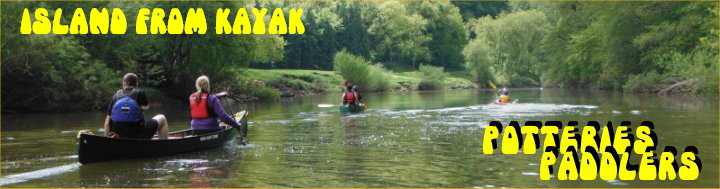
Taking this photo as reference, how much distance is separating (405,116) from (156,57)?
18.7m

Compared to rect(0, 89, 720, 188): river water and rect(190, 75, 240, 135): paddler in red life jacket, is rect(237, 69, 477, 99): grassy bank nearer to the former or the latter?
rect(0, 89, 720, 188): river water

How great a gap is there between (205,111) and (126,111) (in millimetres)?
2687

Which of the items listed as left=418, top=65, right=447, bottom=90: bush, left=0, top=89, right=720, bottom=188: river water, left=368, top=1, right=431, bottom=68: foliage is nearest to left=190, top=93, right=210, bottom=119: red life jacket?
left=0, top=89, right=720, bottom=188: river water

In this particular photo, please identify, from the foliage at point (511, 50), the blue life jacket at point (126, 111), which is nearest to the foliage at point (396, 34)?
the foliage at point (511, 50)

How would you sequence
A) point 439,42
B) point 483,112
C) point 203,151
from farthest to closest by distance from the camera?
point 439,42 < point 483,112 < point 203,151

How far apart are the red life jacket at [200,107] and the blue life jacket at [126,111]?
2.10 meters

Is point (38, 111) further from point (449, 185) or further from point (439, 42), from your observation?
point (439, 42)

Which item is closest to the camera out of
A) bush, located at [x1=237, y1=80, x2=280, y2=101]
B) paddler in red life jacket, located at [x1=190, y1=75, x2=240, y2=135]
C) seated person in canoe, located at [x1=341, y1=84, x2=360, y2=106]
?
paddler in red life jacket, located at [x1=190, y1=75, x2=240, y2=135]

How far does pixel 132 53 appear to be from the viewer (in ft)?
131

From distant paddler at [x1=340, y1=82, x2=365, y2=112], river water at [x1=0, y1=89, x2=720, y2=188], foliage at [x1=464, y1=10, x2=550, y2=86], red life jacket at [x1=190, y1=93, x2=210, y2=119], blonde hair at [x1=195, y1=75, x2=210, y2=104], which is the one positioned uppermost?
foliage at [x1=464, y1=10, x2=550, y2=86]

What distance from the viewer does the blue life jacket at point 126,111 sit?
14.3m

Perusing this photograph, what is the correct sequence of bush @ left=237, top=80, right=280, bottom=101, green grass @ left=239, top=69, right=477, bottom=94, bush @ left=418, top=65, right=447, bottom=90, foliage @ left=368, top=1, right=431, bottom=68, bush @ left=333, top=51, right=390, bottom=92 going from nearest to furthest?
bush @ left=237, top=80, right=280, bottom=101
green grass @ left=239, top=69, right=477, bottom=94
bush @ left=333, top=51, right=390, bottom=92
bush @ left=418, top=65, right=447, bottom=90
foliage @ left=368, top=1, right=431, bottom=68

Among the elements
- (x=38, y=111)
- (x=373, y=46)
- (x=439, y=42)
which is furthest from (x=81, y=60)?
(x=439, y=42)

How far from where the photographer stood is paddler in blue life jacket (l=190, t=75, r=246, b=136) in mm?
16516
